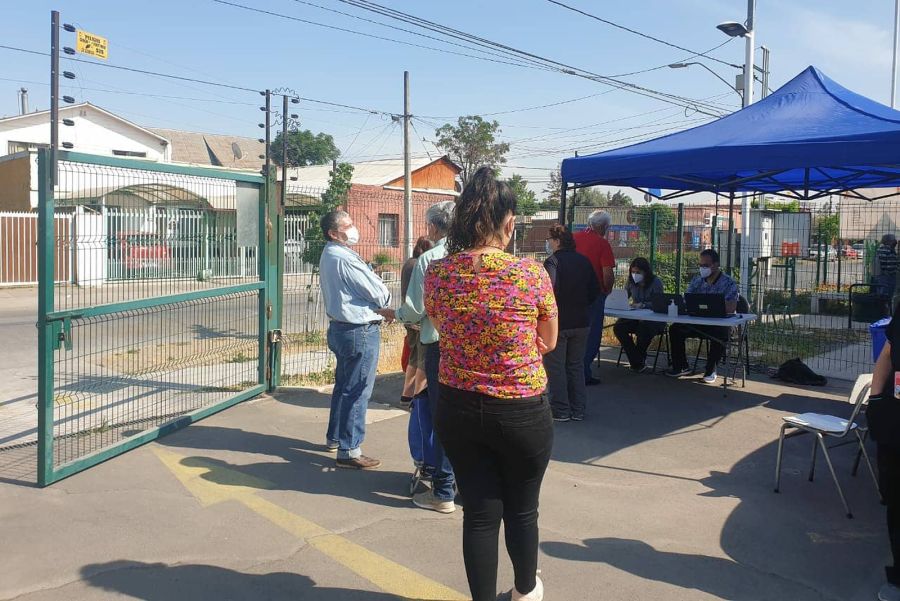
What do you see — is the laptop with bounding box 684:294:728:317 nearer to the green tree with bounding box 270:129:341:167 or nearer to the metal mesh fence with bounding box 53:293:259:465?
the metal mesh fence with bounding box 53:293:259:465

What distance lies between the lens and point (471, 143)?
5066 centimetres

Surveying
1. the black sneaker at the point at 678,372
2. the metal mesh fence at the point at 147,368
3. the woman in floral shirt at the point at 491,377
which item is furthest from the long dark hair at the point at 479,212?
the black sneaker at the point at 678,372

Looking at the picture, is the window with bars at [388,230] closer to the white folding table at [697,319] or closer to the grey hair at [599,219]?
the grey hair at [599,219]

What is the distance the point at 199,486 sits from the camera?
16.3 feet

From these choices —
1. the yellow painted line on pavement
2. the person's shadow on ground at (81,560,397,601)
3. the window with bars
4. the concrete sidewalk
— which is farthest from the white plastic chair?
the window with bars

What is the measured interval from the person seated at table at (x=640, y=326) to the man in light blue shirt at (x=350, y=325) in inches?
173

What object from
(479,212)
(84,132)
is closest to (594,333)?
(479,212)

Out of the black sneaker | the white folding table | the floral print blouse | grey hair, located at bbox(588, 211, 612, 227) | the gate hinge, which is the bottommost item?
the black sneaker

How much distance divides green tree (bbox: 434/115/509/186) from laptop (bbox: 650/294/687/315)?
1669 inches

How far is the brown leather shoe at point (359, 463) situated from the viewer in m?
5.37

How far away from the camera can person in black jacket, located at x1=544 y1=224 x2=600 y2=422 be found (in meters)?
6.67

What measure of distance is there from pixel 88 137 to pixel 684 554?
39.5 meters

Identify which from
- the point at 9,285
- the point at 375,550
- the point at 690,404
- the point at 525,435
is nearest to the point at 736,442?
the point at 690,404

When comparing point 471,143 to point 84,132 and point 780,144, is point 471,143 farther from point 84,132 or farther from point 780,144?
point 780,144
